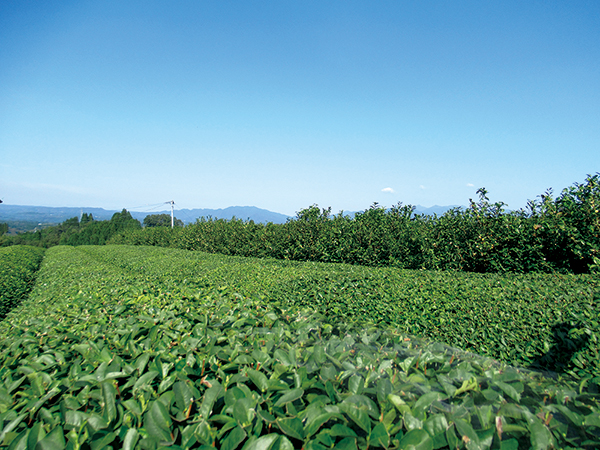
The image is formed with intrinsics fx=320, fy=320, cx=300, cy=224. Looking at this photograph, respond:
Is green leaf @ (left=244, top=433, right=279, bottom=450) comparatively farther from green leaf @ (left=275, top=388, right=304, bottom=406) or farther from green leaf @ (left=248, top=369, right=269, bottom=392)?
green leaf @ (left=248, top=369, right=269, bottom=392)

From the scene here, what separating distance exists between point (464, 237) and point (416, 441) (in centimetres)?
879

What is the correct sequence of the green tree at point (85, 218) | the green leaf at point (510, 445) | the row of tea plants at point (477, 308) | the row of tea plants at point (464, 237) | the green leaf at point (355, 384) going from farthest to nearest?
the green tree at point (85, 218)
the row of tea plants at point (464, 237)
the row of tea plants at point (477, 308)
the green leaf at point (355, 384)
the green leaf at point (510, 445)

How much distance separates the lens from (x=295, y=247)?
13133 millimetres

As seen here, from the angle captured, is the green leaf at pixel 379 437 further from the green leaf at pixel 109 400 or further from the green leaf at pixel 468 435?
the green leaf at pixel 109 400

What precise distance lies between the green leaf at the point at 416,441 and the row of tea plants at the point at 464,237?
7.71m

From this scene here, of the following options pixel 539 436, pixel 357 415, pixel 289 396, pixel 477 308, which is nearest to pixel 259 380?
pixel 289 396

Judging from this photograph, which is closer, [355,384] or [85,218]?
[355,384]

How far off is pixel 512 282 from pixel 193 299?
5.23 meters

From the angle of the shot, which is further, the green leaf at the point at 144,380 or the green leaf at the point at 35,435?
the green leaf at the point at 144,380

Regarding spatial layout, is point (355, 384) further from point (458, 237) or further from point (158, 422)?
point (458, 237)

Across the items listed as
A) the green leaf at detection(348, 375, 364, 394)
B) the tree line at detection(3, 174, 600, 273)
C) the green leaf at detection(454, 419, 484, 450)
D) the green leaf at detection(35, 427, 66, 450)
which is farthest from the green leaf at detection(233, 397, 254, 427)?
the tree line at detection(3, 174, 600, 273)

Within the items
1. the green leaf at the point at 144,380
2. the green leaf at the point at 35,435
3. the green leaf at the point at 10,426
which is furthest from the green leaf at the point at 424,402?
the green leaf at the point at 10,426

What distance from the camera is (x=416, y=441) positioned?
3.04ft

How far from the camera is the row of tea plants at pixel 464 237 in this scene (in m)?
7.22
